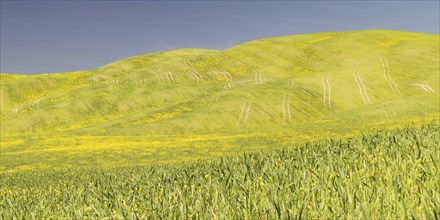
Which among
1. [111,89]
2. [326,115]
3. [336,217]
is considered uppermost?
[336,217]

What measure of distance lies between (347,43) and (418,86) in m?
41.5

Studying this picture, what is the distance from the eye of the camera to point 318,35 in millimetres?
171125

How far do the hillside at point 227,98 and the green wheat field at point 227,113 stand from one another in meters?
0.31

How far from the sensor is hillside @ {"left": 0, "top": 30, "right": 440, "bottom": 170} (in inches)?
2414

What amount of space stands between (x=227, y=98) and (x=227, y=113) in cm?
807

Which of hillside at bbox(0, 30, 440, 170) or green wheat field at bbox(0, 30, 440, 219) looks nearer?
green wheat field at bbox(0, 30, 440, 219)

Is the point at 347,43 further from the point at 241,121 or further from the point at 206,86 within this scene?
the point at 241,121

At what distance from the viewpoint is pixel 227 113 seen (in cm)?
Result: 8231

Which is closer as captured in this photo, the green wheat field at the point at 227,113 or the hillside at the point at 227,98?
the green wheat field at the point at 227,113

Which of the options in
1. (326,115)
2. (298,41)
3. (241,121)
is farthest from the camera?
(298,41)

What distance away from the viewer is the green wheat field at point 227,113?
8156 mm

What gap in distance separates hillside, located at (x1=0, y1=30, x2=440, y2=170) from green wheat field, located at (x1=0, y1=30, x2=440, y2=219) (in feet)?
1.03

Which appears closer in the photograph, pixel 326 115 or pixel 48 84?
pixel 326 115

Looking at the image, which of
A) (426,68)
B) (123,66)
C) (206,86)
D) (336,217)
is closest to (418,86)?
(426,68)
